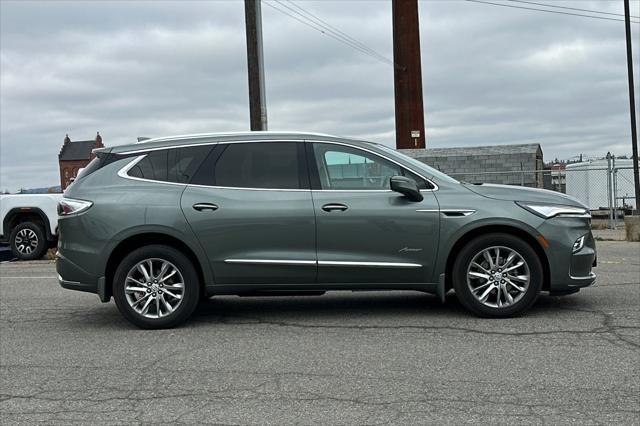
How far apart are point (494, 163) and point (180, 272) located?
63.7 ft

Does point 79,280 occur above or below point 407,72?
below

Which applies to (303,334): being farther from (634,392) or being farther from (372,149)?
(634,392)

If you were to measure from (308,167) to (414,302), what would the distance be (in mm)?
2094

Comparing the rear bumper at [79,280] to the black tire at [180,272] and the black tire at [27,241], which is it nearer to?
the black tire at [180,272]

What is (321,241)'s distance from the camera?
6641mm

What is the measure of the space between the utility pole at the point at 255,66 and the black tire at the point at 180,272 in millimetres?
11421

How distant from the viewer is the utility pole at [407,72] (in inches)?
A: 1384

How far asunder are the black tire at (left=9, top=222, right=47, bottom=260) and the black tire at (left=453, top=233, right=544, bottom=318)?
10.8 metres

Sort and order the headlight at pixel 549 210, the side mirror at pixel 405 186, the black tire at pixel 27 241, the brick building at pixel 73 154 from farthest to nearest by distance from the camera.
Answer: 1. the brick building at pixel 73 154
2. the black tire at pixel 27 241
3. the headlight at pixel 549 210
4. the side mirror at pixel 405 186

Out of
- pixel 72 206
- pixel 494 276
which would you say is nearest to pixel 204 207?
pixel 72 206

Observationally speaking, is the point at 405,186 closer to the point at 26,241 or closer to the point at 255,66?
the point at 26,241

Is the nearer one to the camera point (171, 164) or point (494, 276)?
point (494, 276)

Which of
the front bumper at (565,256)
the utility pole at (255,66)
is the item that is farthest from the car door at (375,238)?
the utility pole at (255,66)

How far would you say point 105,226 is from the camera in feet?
21.9
